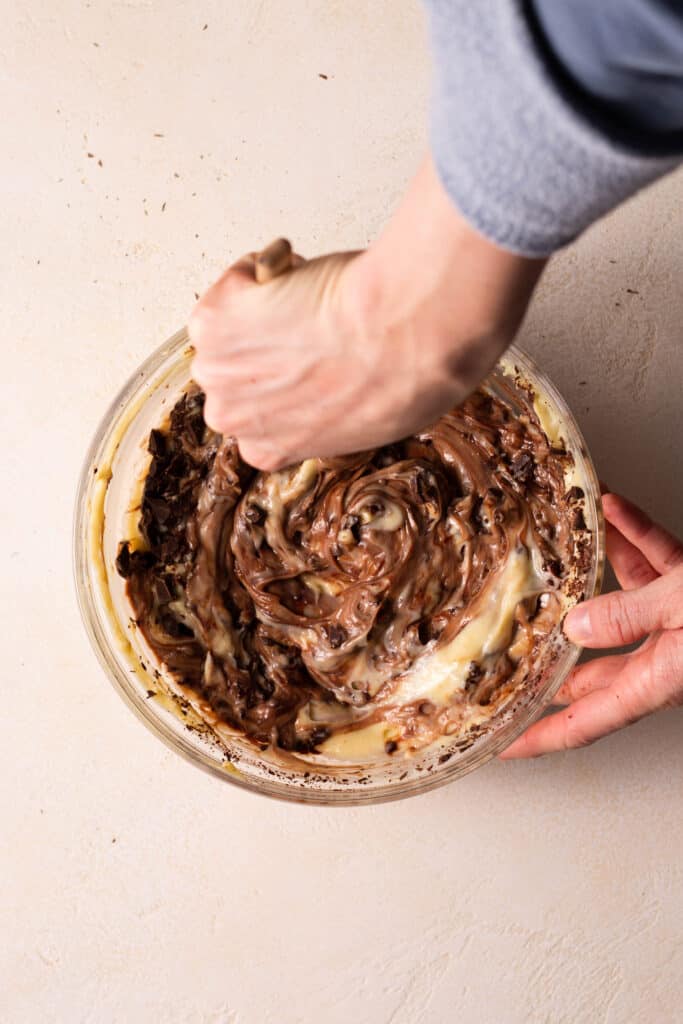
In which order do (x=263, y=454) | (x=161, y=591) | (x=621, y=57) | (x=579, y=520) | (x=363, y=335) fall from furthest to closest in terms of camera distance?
(x=161, y=591), (x=579, y=520), (x=263, y=454), (x=363, y=335), (x=621, y=57)

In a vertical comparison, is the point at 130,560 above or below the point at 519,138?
below

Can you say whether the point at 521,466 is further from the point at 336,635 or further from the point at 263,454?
the point at 263,454

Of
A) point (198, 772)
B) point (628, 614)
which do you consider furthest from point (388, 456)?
point (198, 772)

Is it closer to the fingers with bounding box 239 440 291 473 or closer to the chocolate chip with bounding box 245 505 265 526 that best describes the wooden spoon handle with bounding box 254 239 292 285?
the fingers with bounding box 239 440 291 473

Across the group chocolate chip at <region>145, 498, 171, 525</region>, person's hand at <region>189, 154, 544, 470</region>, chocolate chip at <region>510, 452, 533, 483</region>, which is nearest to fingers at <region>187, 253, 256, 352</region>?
person's hand at <region>189, 154, 544, 470</region>

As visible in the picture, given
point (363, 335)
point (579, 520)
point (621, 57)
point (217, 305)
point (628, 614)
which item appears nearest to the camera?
point (621, 57)

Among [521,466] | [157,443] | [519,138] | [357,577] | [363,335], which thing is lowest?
[357,577]

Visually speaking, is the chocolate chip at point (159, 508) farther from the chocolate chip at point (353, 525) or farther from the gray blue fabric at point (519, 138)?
the gray blue fabric at point (519, 138)
